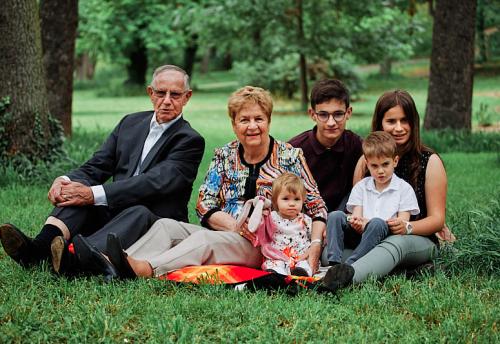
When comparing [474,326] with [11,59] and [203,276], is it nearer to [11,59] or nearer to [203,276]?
[203,276]

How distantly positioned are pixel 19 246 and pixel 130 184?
33.7 inches

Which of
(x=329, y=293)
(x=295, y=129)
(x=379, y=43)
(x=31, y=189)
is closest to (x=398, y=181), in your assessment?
(x=329, y=293)

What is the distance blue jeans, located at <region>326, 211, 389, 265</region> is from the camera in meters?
5.10

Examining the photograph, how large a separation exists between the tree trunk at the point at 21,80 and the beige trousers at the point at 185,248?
4.34m

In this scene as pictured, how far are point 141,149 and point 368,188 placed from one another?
168 centimetres

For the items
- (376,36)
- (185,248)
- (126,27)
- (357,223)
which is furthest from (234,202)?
(126,27)

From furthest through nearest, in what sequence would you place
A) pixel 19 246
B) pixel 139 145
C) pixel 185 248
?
pixel 139 145 → pixel 185 248 → pixel 19 246

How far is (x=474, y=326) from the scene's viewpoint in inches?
159

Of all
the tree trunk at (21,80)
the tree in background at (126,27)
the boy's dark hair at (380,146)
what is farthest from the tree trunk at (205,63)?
the boy's dark hair at (380,146)

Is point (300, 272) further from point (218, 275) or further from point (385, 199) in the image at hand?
point (385, 199)

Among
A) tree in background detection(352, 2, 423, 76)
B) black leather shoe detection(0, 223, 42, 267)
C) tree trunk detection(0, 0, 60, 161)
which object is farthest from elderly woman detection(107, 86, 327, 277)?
tree in background detection(352, 2, 423, 76)

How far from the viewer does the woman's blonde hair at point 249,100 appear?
17.5 feet

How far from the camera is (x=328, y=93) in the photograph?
570cm

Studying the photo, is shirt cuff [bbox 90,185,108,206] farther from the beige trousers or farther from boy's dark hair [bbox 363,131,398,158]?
boy's dark hair [bbox 363,131,398,158]
